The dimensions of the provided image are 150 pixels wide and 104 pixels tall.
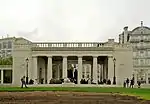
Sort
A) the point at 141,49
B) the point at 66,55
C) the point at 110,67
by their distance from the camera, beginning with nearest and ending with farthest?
the point at 66,55, the point at 110,67, the point at 141,49

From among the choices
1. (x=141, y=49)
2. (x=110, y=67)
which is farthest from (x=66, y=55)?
(x=141, y=49)

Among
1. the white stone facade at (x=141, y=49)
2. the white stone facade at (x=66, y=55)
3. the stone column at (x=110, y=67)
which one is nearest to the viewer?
the white stone facade at (x=66, y=55)

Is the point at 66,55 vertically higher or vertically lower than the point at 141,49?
lower

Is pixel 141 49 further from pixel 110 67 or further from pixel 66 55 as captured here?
pixel 66 55

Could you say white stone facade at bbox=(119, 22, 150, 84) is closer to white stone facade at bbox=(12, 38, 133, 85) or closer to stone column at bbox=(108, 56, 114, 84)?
white stone facade at bbox=(12, 38, 133, 85)

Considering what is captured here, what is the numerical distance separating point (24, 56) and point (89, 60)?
18914mm

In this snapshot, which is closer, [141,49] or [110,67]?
[110,67]

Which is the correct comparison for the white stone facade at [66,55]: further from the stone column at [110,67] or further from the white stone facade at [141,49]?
the white stone facade at [141,49]

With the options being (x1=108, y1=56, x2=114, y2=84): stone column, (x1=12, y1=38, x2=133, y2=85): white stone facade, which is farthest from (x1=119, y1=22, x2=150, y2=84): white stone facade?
(x1=108, y1=56, x2=114, y2=84): stone column

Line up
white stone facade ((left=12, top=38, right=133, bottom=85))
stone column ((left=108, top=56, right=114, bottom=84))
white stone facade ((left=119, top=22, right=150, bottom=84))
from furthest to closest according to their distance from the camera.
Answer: white stone facade ((left=119, top=22, right=150, bottom=84)), stone column ((left=108, top=56, right=114, bottom=84)), white stone facade ((left=12, top=38, right=133, bottom=85))

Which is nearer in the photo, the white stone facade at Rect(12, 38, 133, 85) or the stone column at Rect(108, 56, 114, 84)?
A: the white stone facade at Rect(12, 38, 133, 85)

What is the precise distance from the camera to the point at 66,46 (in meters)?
88.7

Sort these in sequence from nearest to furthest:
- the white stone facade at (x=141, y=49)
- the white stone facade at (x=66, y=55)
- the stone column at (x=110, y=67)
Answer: the white stone facade at (x=66, y=55) < the stone column at (x=110, y=67) < the white stone facade at (x=141, y=49)

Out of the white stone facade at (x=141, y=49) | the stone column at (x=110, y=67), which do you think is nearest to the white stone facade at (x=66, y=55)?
the stone column at (x=110, y=67)
